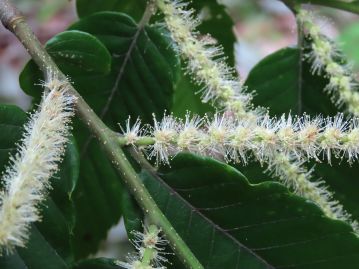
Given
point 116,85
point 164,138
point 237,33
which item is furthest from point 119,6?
point 237,33

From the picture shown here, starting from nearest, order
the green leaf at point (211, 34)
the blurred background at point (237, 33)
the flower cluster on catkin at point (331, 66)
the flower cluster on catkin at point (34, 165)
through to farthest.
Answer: the flower cluster on catkin at point (34, 165), the flower cluster on catkin at point (331, 66), the green leaf at point (211, 34), the blurred background at point (237, 33)

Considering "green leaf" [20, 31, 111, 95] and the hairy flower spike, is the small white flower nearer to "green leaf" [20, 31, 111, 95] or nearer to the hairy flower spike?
the hairy flower spike

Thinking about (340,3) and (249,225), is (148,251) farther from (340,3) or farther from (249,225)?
(340,3)

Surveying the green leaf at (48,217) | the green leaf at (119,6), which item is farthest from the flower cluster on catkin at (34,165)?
the green leaf at (119,6)

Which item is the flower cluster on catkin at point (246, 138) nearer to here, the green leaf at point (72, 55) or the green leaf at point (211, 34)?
the green leaf at point (72, 55)

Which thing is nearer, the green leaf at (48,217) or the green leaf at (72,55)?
the green leaf at (48,217)
